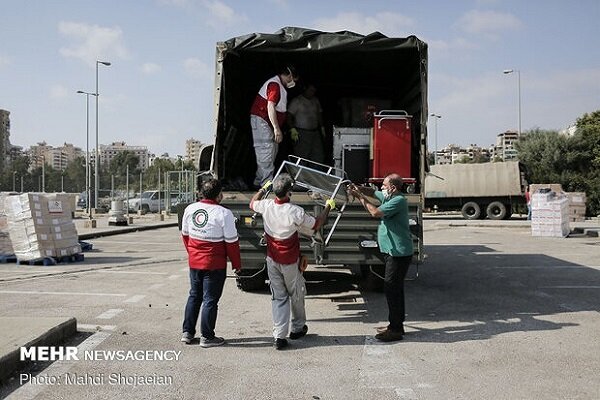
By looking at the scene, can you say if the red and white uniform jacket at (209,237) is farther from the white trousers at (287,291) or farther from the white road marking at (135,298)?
the white road marking at (135,298)

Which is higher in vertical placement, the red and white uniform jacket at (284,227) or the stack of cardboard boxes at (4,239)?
the red and white uniform jacket at (284,227)

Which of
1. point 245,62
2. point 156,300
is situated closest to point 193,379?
point 156,300

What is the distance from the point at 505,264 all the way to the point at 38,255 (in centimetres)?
960

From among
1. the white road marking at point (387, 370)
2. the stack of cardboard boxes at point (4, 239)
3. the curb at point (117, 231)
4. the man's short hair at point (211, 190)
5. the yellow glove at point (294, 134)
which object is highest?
the yellow glove at point (294, 134)

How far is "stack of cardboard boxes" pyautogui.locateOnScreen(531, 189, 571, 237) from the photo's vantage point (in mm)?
18969

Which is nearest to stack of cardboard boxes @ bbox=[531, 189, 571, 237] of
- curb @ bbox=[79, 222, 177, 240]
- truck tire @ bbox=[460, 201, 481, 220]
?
truck tire @ bbox=[460, 201, 481, 220]

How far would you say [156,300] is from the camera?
8016mm

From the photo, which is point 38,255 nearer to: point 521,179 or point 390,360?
point 390,360

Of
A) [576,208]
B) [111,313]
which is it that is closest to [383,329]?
[111,313]

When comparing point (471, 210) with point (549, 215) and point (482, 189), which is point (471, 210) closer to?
point (482, 189)

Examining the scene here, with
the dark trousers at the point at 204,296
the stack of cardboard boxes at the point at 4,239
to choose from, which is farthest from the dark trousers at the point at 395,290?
the stack of cardboard boxes at the point at 4,239

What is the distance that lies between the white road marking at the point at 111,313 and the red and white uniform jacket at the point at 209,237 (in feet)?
5.90

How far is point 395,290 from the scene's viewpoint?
19.8 ft

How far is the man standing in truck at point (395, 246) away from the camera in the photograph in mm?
5965
